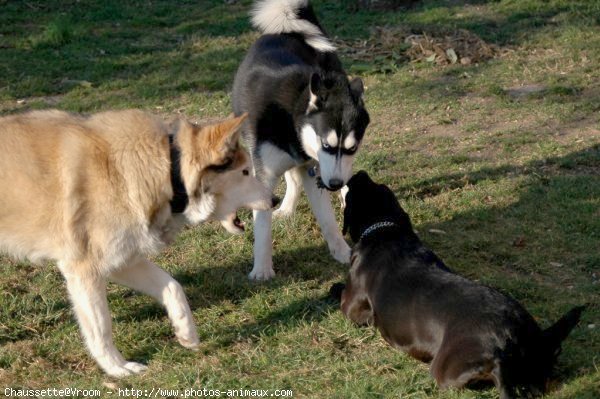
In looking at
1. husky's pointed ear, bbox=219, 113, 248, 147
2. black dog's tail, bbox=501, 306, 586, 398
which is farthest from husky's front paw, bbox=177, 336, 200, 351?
black dog's tail, bbox=501, 306, 586, 398

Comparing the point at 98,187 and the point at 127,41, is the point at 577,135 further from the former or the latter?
the point at 127,41

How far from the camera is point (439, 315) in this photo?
4.41m

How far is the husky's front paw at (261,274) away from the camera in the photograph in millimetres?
5848

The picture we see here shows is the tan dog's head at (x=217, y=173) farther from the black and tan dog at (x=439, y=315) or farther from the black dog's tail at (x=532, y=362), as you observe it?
the black dog's tail at (x=532, y=362)

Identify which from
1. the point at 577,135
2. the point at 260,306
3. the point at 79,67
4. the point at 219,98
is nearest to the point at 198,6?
the point at 79,67

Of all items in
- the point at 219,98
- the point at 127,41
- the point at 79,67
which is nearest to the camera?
the point at 219,98

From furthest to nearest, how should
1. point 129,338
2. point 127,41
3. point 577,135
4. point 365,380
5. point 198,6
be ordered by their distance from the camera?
1. point 198,6
2. point 127,41
3. point 577,135
4. point 129,338
5. point 365,380

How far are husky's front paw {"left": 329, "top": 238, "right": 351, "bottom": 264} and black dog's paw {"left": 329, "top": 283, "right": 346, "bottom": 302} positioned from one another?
68 centimetres

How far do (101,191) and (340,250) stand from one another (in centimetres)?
215

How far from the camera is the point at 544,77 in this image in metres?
9.96

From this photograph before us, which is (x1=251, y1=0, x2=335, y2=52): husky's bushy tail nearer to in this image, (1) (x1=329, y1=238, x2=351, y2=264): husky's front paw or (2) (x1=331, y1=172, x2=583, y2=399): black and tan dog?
(1) (x1=329, y1=238, x2=351, y2=264): husky's front paw

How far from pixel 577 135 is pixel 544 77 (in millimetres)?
1830

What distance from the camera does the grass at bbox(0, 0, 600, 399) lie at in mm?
4715

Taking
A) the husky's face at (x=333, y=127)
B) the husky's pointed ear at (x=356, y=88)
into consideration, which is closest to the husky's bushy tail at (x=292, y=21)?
the husky's pointed ear at (x=356, y=88)
